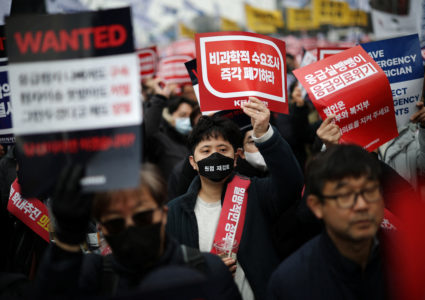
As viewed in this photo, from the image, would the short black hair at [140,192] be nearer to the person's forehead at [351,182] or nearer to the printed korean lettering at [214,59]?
the person's forehead at [351,182]

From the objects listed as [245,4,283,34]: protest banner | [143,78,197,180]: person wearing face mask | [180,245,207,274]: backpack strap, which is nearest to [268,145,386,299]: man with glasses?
[180,245,207,274]: backpack strap

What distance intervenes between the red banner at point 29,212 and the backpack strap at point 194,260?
1.36 meters

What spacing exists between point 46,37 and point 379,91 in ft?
7.39

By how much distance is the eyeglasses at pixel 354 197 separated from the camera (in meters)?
1.93

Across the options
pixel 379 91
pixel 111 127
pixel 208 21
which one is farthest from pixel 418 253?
pixel 208 21

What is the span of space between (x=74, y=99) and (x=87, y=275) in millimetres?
804

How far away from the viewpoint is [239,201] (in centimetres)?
275

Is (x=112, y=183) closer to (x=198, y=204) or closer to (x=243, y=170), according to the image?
(x=198, y=204)

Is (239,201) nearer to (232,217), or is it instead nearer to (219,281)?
(232,217)

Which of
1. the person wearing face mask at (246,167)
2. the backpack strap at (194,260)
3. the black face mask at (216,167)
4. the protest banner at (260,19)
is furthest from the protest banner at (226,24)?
the backpack strap at (194,260)

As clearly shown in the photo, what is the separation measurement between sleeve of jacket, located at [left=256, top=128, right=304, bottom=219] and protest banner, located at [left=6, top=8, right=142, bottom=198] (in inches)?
39.6

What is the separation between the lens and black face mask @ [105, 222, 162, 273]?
1831 mm

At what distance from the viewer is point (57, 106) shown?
1.73 m

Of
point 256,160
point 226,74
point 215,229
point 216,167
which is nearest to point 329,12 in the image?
point 256,160
